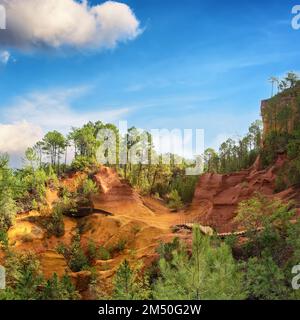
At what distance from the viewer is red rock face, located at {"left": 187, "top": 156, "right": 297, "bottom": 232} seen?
29366mm

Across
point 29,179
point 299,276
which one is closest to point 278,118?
point 29,179

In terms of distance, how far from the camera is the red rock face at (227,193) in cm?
2937

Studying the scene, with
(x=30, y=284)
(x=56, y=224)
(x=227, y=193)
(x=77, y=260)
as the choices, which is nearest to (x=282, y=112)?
(x=227, y=193)

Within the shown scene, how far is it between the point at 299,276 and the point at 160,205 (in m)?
30.5

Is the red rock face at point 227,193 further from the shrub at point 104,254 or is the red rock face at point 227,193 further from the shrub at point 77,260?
the shrub at point 77,260

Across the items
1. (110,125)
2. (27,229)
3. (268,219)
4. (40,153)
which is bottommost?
(27,229)

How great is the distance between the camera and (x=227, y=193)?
112ft

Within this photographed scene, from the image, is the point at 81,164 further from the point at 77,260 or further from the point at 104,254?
the point at 77,260

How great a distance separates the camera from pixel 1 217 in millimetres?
27547

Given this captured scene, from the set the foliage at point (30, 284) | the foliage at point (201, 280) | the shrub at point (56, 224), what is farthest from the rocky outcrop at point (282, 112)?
the foliage at point (201, 280)

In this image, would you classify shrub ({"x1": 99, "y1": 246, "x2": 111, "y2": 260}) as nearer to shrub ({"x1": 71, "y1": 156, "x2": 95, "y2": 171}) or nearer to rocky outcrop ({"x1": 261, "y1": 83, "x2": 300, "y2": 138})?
shrub ({"x1": 71, "y1": 156, "x2": 95, "y2": 171})

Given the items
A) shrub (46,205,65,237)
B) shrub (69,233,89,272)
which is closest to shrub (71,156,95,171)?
shrub (46,205,65,237)

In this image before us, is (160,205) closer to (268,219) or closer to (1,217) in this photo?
(1,217)

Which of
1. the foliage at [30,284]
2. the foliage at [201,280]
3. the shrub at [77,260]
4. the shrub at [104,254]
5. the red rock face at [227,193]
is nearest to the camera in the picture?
the foliage at [201,280]
